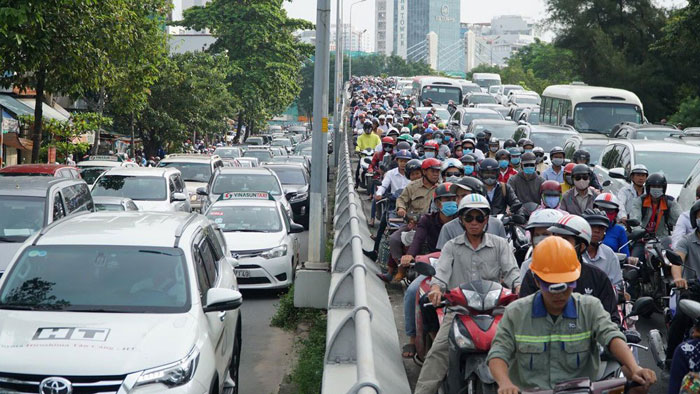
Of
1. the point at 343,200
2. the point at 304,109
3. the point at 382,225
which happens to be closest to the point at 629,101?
the point at 343,200

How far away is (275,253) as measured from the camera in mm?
15734

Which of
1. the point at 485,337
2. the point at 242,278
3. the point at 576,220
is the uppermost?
the point at 576,220

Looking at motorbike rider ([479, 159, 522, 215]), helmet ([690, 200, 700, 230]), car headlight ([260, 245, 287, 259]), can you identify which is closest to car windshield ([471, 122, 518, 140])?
car headlight ([260, 245, 287, 259])

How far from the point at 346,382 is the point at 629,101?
24.8 meters

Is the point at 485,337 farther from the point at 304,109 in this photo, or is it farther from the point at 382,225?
the point at 304,109

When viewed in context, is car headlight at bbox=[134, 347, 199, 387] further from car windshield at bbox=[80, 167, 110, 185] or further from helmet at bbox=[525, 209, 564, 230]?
car windshield at bbox=[80, 167, 110, 185]

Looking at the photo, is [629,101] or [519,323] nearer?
[519,323]

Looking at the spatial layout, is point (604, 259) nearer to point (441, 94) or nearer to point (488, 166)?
point (488, 166)

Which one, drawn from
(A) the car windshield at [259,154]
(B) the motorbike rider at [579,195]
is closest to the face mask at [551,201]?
(B) the motorbike rider at [579,195]

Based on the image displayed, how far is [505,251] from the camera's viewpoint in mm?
8086

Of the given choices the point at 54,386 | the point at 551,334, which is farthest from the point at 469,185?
the point at 54,386

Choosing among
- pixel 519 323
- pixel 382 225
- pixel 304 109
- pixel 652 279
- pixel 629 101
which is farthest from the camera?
pixel 304 109

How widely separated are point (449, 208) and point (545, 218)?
81.4 inches

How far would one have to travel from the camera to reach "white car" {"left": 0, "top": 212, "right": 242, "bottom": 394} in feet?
21.8
